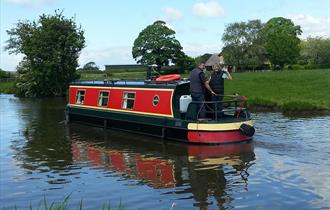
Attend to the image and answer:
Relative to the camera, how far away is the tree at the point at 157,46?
240 ft

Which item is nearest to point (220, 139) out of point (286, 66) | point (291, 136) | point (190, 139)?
point (190, 139)

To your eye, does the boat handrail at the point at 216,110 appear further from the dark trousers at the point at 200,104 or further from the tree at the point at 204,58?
the tree at the point at 204,58

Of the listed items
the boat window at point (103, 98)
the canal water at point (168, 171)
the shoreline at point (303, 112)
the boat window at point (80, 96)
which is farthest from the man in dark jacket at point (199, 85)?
the boat window at point (80, 96)

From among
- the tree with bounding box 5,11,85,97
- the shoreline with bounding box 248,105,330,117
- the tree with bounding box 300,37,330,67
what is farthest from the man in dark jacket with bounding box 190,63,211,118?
the tree with bounding box 300,37,330,67

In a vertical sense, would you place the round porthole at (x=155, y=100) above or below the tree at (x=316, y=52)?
below

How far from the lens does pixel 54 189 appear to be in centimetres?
998

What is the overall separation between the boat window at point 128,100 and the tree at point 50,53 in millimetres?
→ 27569

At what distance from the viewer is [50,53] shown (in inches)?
1780

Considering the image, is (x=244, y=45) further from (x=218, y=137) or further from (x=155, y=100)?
(x=218, y=137)

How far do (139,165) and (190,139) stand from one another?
2887 millimetres

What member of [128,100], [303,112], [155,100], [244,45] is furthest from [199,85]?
[244,45]

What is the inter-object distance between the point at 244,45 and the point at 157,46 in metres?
15.7

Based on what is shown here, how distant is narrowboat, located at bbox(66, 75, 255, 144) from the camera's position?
14258mm

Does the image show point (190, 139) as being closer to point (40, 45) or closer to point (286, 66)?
point (40, 45)
